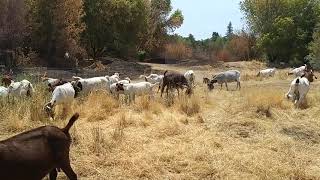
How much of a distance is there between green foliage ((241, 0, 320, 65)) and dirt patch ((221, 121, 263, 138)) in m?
28.1

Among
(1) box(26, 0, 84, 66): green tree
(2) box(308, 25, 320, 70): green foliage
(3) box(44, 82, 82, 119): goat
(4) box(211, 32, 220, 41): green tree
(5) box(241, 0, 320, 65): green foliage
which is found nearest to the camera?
(3) box(44, 82, 82, 119): goat

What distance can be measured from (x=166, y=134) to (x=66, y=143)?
4.28 metres

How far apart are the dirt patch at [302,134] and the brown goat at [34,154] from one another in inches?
238

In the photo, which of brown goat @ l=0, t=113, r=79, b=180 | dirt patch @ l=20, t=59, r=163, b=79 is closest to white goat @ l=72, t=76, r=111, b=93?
dirt patch @ l=20, t=59, r=163, b=79

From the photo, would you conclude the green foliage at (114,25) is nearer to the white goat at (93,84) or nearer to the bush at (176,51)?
the bush at (176,51)

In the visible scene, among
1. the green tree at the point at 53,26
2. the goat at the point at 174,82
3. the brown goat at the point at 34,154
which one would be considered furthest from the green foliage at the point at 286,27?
the brown goat at the point at 34,154

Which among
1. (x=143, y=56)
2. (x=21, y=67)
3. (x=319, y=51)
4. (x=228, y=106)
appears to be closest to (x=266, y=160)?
(x=228, y=106)

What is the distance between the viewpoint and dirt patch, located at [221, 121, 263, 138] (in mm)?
11391

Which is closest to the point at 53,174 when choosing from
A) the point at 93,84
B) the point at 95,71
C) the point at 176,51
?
the point at 93,84

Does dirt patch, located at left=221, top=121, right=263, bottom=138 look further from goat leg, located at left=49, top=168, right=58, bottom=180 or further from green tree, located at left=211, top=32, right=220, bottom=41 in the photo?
green tree, located at left=211, top=32, right=220, bottom=41

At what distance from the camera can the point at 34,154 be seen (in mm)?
6590

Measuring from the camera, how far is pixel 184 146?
10.0m

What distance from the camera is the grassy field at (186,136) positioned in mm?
8805

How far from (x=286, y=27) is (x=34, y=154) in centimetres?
3564
